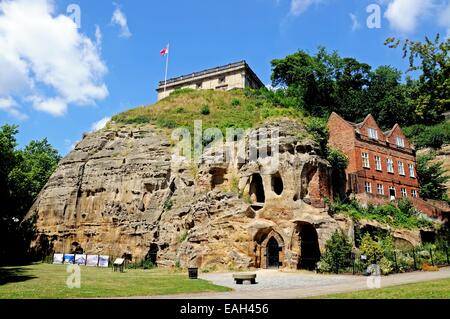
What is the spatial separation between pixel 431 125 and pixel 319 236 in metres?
46.2

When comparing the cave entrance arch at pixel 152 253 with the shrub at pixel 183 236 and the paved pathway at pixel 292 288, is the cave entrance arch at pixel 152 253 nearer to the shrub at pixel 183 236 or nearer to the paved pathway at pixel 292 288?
the shrub at pixel 183 236

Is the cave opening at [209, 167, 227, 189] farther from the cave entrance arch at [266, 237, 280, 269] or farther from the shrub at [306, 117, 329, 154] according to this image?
the shrub at [306, 117, 329, 154]

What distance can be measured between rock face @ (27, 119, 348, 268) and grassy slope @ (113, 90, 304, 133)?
156 inches

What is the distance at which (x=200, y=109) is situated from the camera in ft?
194

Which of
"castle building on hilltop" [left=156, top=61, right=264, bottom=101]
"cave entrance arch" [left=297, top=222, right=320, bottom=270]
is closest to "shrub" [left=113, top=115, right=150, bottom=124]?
"castle building on hilltop" [left=156, top=61, right=264, bottom=101]

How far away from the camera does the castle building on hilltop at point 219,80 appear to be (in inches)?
2805

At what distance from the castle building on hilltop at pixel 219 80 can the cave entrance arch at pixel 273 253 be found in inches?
1681

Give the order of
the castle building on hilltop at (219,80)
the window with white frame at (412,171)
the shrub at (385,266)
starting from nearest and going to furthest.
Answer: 1. the shrub at (385,266)
2. the window with white frame at (412,171)
3. the castle building on hilltop at (219,80)

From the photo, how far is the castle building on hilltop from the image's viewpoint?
2805 inches

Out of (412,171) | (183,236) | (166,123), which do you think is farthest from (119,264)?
(412,171)

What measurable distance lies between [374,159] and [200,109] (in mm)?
28171

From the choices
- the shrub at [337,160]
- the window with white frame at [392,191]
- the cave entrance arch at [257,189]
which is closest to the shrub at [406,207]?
the window with white frame at [392,191]
